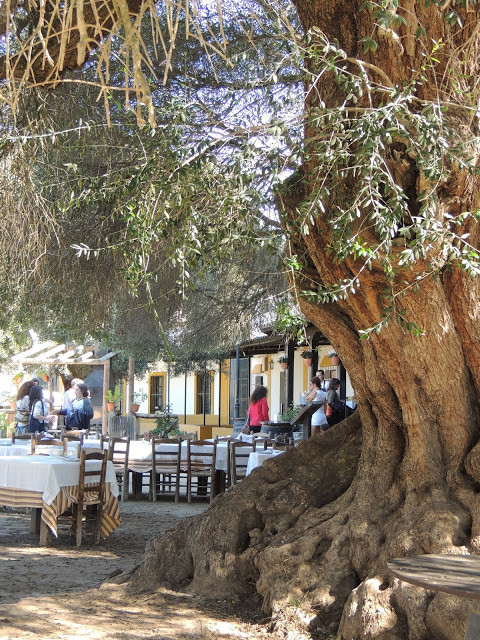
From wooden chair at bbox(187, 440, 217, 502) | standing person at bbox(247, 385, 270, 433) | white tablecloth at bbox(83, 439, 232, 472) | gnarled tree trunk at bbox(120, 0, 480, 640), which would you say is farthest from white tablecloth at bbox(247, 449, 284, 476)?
standing person at bbox(247, 385, 270, 433)

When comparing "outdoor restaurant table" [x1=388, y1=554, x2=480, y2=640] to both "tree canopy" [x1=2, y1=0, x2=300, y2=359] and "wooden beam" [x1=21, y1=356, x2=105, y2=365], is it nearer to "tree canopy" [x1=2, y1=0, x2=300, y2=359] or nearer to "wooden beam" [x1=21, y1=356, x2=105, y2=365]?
"tree canopy" [x1=2, y1=0, x2=300, y2=359]

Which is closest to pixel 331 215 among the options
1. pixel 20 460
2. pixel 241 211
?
pixel 241 211

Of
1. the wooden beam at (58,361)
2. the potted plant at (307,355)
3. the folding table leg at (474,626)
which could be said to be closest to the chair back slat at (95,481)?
the folding table leg at (474,626)

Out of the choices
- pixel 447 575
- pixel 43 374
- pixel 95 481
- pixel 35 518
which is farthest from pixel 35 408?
pixel 43 374

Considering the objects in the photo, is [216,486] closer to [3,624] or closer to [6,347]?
[3,624]

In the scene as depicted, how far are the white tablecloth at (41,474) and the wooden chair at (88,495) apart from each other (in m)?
0.08

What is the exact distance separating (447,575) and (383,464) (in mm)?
2473

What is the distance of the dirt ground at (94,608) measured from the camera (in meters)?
4.99

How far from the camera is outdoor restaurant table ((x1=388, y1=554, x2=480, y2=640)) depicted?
290 centimetres

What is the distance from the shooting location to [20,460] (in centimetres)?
857

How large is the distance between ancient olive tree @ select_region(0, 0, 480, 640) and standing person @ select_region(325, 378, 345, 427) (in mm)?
5009

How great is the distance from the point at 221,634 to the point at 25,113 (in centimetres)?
480

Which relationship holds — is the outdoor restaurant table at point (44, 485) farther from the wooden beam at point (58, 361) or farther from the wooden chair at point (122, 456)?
the wooden beam at point (58, 361)

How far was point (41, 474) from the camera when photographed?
831 cm
